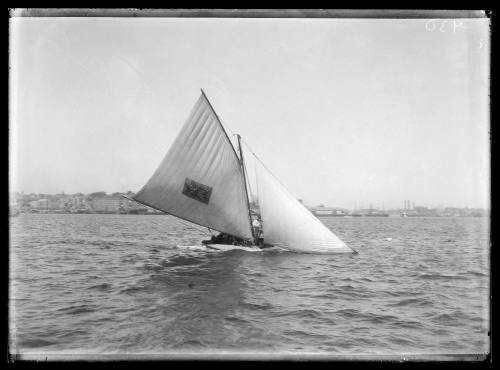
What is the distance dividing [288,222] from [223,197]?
3.68 metres

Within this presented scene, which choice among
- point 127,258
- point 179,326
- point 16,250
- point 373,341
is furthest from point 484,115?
point 127,258

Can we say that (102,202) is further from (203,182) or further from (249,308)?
(249,308)

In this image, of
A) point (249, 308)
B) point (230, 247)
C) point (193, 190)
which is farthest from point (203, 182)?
point (249, 308)

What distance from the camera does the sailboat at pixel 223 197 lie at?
53.5 feet

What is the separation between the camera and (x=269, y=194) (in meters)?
17.6

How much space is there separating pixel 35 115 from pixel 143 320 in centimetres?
609

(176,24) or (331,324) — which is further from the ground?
(176,24)

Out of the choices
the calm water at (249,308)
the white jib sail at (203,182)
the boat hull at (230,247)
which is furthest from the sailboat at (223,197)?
→ the calm water at (249,308)

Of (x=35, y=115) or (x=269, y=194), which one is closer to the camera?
(x=35, y=115)

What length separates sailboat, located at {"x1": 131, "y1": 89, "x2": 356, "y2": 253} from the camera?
16297mm

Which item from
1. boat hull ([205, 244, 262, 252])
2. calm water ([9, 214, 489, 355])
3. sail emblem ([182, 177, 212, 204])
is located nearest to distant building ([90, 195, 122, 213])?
sail emblem ([182, 177, 212, 204])

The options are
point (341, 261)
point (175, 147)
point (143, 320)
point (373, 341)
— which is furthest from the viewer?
point (341, 261)

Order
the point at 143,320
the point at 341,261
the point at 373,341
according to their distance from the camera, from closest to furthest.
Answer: the point at 373,341, the point at 143,320, the point at 341,261

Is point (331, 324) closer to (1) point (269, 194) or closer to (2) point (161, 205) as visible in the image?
(1) point (269, 194)
